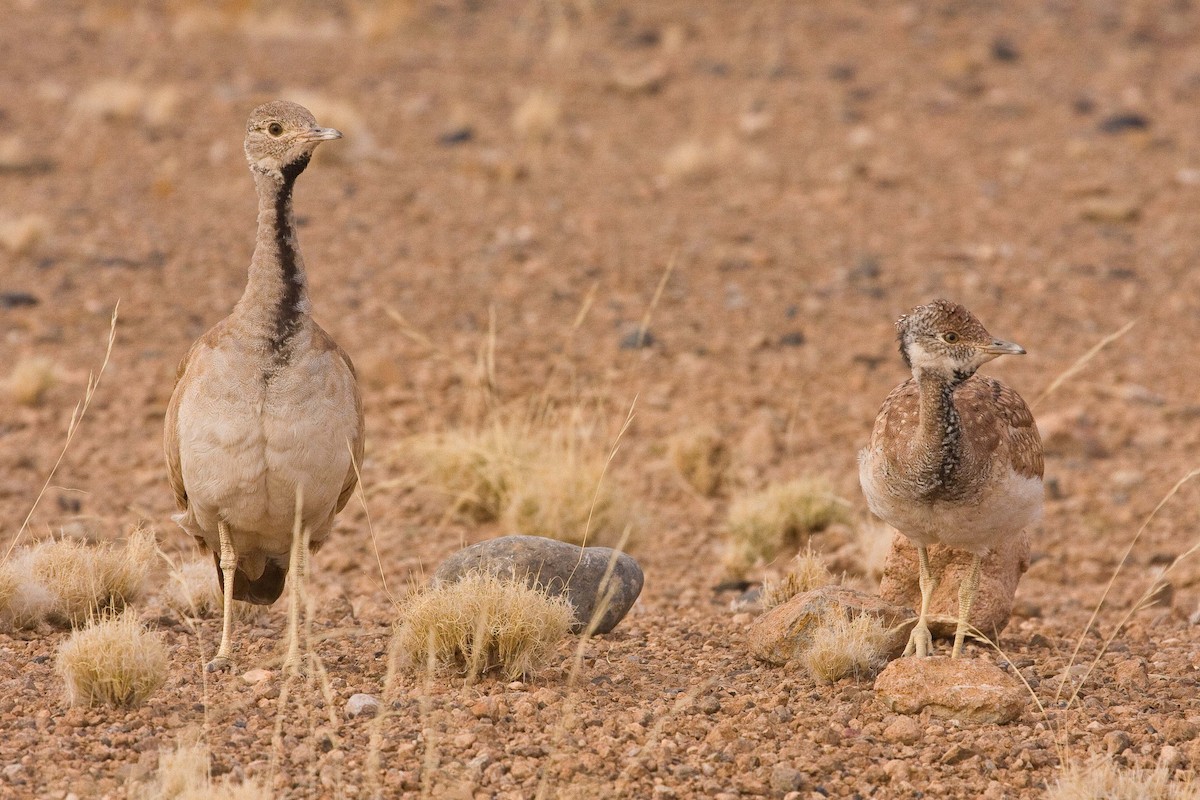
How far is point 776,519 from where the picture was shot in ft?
26.7

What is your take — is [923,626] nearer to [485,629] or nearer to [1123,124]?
[485,629]

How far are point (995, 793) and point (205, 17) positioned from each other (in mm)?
15676

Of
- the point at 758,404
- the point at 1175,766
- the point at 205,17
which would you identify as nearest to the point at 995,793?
the point at 1175,766

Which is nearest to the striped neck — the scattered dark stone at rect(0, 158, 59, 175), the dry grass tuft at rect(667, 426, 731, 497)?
the dry grass tuft at rect(667, 426, 731, 497)

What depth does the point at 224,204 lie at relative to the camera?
1314 cm

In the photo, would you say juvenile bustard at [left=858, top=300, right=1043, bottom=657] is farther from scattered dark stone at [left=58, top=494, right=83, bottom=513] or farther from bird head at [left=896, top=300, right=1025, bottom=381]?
scattered dark stone at [left=58, top=494, right=83, bottom=513]

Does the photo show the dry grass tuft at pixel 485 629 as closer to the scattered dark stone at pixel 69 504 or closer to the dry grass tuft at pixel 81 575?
the dry grass tuft at pixel 81 575

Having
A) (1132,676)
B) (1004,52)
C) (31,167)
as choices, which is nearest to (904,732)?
(1132,676)

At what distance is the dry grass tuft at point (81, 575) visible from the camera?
6109mm

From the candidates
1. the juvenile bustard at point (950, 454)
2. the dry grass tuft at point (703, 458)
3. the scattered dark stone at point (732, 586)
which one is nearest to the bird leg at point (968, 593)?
the juvenile bustard at point (950, 454)

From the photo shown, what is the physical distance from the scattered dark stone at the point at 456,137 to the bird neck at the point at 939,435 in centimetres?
986

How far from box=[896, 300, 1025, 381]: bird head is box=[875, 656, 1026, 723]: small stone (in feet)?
3.50

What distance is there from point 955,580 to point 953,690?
1214mm

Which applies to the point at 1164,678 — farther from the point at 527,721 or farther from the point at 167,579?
the point at 167,579
